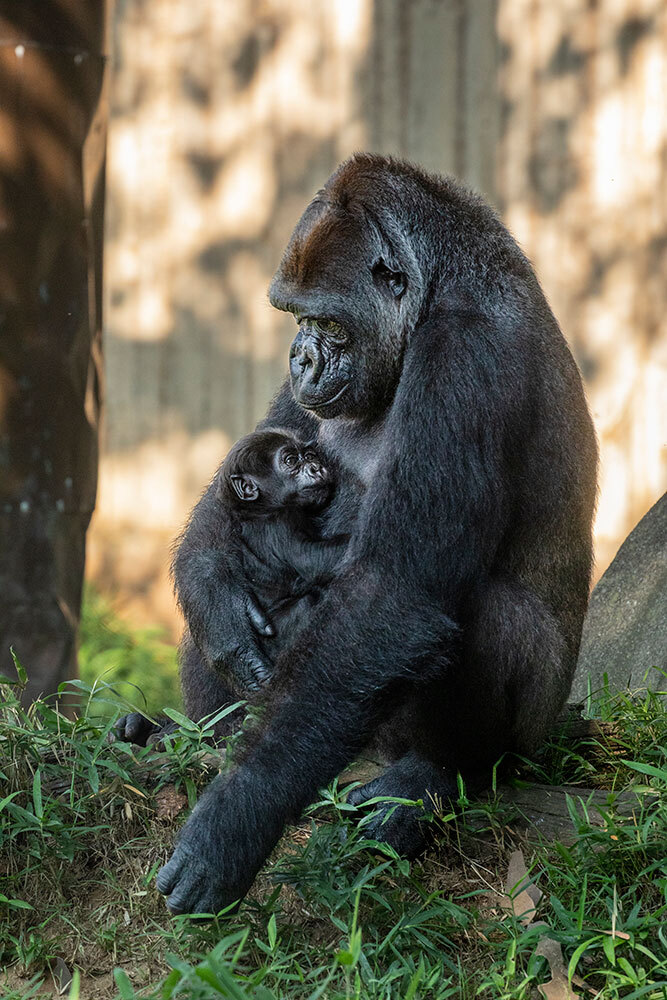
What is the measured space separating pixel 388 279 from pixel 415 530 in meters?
0.84

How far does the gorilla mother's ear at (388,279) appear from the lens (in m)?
3.54

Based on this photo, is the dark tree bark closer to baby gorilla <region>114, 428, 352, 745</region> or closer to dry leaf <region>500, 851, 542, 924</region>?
baby gorilla <region>114, 428, 352, 745</region>

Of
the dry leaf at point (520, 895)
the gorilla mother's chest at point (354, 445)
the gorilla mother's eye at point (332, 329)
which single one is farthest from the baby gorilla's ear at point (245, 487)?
the dry leaf at point (520, 895)

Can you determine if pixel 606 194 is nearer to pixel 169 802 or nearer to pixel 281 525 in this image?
pixel 281 525

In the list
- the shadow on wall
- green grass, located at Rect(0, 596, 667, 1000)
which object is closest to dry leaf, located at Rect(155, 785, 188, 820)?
green grass, located at Rect(0, 596, 667, 1000)

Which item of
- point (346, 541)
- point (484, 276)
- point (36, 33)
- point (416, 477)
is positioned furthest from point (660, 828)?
point (36, 33)

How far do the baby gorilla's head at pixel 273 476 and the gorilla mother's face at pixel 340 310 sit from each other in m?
0.40

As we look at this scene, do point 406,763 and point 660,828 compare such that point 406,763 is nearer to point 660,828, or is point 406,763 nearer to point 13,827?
point 660,828

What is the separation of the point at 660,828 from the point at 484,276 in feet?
5.35

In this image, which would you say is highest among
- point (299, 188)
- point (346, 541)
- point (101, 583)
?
point (299, 188)

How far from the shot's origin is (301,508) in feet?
13.3

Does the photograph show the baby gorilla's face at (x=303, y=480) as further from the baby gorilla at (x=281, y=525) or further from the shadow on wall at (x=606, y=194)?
the shadow on wall at (x=606, y=194)

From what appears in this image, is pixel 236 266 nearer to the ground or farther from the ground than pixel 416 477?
farther from the ground

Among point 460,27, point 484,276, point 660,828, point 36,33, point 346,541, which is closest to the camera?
point 660,828
